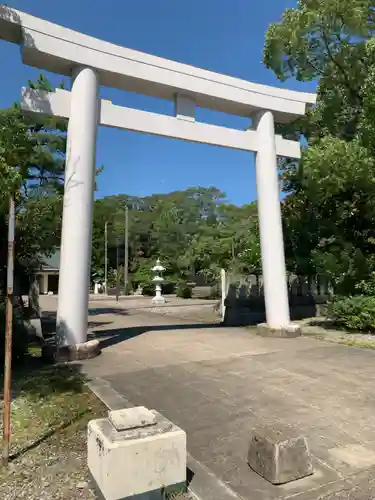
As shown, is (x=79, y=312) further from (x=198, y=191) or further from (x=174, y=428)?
(x=198, y=191)

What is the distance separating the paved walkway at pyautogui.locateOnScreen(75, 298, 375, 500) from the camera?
116 inches

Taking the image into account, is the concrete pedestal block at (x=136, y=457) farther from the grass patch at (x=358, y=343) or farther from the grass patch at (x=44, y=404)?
the grass patch at (x=358, y=343)

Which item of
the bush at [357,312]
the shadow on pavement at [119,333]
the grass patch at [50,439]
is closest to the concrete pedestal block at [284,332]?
the bush at [357,312]

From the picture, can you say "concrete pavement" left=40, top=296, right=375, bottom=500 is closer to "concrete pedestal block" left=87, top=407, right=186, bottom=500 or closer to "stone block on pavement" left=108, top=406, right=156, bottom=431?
"concrete pedestal block" left=87, top=407, right=186, bottom=500

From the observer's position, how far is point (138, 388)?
5.21m

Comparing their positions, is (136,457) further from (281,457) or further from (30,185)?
(30,185)

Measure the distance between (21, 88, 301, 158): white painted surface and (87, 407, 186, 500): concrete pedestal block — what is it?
6.24m

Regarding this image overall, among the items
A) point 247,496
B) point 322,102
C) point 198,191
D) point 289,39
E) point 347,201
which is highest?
point 198,191

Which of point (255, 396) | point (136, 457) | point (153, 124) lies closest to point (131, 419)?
point (136, 457)

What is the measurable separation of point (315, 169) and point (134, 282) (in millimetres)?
31581

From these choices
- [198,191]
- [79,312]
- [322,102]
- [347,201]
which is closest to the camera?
[79,312]

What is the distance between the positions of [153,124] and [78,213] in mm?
2657

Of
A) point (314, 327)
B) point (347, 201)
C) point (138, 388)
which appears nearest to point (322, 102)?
point (347, 201)

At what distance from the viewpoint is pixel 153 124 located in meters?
8.29
